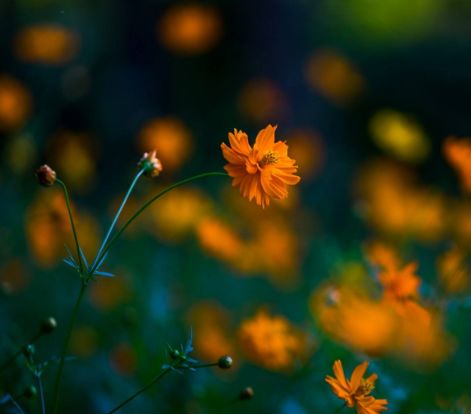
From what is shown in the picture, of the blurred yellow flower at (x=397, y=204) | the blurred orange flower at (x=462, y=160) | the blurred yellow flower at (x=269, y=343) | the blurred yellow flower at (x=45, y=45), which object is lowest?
the blurred yellow flower at (x=397, y=204)

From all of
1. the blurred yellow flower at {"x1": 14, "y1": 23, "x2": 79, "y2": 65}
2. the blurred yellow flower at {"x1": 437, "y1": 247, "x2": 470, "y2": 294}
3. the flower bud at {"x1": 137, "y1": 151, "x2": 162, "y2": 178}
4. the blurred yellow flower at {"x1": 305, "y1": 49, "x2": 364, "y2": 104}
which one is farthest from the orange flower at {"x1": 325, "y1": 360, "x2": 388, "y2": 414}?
the blurred yellow flower at {"x1": 305, "y1": 49, "x2": 364, "y2": 104}

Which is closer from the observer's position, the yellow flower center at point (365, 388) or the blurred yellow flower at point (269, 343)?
the yellow flower center at point (365, 388)

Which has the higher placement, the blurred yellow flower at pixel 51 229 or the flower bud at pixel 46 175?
the flower bud at pixel 46 175

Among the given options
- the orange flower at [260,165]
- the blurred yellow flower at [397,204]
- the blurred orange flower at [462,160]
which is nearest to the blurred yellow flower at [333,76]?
the blurred yellow flower at [397,204]

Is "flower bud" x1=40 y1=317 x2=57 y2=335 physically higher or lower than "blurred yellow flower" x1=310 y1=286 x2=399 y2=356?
higher

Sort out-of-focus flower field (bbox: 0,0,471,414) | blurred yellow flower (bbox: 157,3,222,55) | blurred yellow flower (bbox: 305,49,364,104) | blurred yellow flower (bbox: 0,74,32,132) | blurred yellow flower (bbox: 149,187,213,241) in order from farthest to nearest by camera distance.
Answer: blurred yellow flower (bbox: 305,49,364,104), blurred yellow flower (bbox: 157,3,222,55), blurred yellow flower (bbox: 0,74,32,132), blurred yellow flower (bbox: 149,187,213,241), out-of-focus flower field (bbox: 0,0,471,414)

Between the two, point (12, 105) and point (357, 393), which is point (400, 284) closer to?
point (357, 393)

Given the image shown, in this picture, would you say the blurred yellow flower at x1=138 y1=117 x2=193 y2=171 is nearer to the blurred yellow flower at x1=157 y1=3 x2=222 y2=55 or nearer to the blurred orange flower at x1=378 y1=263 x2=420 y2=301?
the blurred yellow flower at x1=157 y1=3 x2=222 y2=55

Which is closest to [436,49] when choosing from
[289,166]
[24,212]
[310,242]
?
[310,242]

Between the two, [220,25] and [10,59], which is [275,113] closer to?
[220,25]

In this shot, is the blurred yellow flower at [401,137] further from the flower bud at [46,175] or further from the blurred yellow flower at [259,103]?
the flower bud at [46,175]
